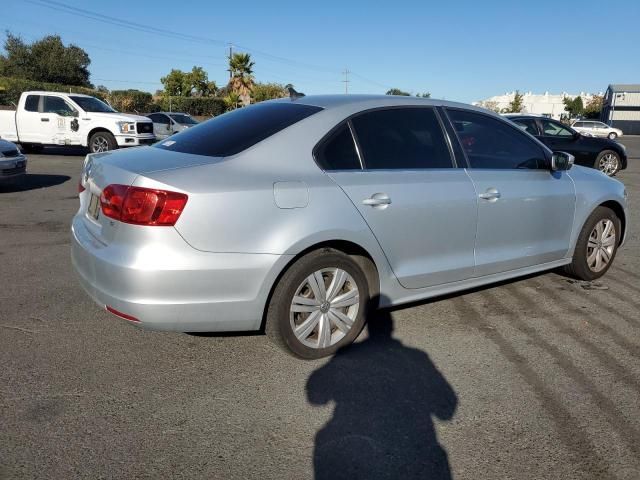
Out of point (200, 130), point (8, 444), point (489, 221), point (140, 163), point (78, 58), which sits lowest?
point (8, 444)

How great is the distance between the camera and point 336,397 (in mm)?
3064

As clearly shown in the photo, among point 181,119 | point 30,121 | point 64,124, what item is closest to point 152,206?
point 64,124

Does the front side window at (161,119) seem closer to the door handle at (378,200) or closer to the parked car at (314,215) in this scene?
the parked car at (314,215)

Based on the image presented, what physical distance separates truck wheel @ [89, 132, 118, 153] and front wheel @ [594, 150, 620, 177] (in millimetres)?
13639

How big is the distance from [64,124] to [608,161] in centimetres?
1537

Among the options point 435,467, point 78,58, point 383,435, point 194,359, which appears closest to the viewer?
point 435,467

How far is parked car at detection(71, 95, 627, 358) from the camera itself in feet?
9.72

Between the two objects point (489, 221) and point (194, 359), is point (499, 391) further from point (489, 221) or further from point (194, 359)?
point (194, 359)

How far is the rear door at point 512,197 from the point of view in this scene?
13.5 ft

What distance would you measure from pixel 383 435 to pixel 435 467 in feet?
1.04

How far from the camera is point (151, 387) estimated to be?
122 inches

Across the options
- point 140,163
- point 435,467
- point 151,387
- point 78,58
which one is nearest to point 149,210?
point 140,163

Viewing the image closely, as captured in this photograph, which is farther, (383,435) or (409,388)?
(409,388)

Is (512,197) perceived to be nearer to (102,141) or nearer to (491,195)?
(491,195)
